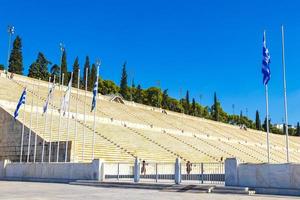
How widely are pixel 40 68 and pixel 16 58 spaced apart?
316 inches

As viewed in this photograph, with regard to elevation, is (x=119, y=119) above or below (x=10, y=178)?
above

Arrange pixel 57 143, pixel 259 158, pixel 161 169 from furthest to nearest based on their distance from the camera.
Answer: pixel 259 158
pixel 57 143
pixel 161 169

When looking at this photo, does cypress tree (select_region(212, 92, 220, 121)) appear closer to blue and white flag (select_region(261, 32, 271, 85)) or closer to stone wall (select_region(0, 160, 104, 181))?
stone wall (select_region(0, 160, 104, 181))

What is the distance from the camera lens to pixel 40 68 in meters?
83.7

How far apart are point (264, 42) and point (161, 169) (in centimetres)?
1043

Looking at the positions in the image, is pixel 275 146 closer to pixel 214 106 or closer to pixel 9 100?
pixel 214 106

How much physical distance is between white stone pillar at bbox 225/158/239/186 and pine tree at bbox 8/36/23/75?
60643 mm

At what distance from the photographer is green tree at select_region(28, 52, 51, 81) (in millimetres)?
82481

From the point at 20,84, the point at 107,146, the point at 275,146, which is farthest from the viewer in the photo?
the point at 275,146

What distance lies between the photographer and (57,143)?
3105 cm

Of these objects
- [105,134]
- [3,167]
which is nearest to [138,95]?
[105,134]

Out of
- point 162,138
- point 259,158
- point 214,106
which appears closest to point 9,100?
point 162,138

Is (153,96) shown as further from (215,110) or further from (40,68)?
(40,68)

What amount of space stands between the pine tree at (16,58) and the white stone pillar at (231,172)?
60.6 metres
